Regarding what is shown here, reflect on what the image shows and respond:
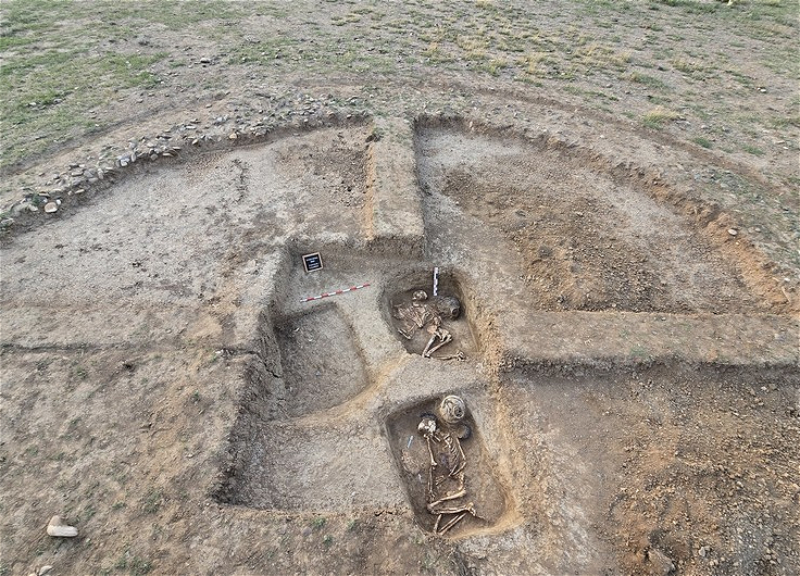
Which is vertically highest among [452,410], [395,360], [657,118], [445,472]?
[657,118]

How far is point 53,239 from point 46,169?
2.43m

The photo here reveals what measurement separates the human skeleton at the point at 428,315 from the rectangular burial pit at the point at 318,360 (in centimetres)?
104

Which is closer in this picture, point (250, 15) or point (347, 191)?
point (347, 191)

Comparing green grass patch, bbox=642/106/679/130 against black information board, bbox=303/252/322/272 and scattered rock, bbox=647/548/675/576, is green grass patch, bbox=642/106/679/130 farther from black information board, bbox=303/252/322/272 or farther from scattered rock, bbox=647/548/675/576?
scattered rock, bbox=647/548/675/576

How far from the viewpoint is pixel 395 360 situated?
7207 mm

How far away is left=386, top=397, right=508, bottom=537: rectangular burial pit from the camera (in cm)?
577

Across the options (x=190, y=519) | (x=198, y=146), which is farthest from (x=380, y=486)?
(x=198, y=146)

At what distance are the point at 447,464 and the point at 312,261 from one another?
4.31 m

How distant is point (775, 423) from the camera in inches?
246

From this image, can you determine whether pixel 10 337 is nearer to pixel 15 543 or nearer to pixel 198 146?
pixel 15 543

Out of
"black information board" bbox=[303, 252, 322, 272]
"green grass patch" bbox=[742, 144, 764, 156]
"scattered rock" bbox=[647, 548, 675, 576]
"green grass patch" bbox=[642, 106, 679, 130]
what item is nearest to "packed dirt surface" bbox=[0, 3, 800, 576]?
"scattered rock" bbox=[647, 548, 675, 576]

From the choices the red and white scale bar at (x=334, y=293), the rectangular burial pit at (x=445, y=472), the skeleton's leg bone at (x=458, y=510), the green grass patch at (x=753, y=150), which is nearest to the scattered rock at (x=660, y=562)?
the rectangular burial pit at (x=445, y=472)

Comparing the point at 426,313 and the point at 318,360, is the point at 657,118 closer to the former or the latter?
the point at 426,313

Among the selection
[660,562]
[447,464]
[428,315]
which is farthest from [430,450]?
[660,562]
